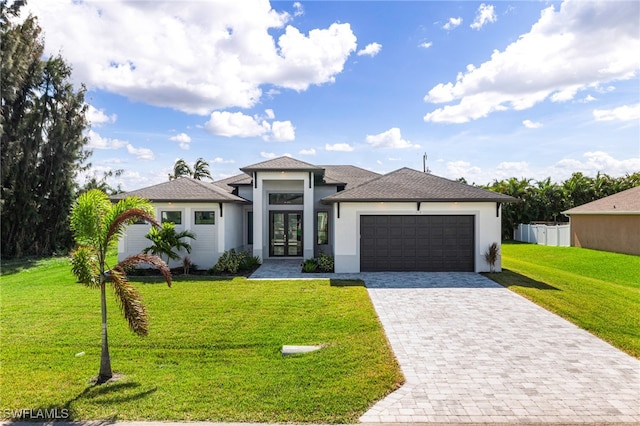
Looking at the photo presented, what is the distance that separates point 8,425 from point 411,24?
1708cm

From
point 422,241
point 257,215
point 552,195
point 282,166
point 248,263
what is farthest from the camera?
point 552,195

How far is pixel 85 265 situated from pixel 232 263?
8.97 meters

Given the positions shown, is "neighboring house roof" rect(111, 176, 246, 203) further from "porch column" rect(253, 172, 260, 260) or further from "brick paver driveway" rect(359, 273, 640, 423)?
"brick paver driveway" rect(359, 273, 640, 423)

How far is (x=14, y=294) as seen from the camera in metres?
11.2

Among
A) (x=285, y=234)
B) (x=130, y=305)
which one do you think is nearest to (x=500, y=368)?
(x=130, y=305)

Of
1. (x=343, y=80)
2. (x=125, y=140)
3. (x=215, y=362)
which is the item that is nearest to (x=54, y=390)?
(x=215, y=362)

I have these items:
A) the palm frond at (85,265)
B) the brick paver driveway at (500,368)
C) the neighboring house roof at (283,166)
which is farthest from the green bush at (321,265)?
the palm frond at (85,265)

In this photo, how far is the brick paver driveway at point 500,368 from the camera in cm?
443

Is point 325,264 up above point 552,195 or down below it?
below

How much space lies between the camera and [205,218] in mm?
15016

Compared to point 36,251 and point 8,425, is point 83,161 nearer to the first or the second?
point 36,251

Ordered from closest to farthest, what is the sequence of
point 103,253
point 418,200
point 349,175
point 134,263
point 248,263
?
1. point 134,263
2. point 103,253
3. point 418,200
4. point 248,263
5. point 349,175

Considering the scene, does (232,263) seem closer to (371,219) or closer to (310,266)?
(310,266)

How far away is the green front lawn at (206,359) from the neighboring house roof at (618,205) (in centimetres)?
1832
